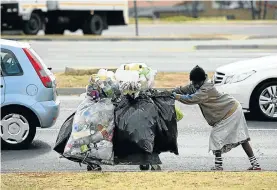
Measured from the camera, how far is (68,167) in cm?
913

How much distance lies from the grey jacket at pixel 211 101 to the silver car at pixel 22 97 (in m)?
2.17

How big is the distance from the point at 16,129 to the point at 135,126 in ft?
7.96

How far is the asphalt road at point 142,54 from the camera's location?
2091 centimetres

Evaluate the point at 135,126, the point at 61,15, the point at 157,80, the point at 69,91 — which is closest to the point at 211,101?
the point at 135,126

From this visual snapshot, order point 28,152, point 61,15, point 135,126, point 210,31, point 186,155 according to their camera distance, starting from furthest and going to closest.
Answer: point 210,31
point 61,15
point 28,152
point 186,155
point 135,126

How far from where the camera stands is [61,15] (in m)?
31.5

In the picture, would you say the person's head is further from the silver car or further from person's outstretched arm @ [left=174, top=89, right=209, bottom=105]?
the silver car

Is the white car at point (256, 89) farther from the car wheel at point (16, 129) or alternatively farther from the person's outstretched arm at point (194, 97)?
the person's outstretched arm at point (194, 97)

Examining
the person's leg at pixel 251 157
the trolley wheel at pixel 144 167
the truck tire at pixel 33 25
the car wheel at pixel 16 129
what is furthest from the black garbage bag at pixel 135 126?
the truck tire at pixel 33 25

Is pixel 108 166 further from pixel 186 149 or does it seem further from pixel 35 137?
pixel 35 137

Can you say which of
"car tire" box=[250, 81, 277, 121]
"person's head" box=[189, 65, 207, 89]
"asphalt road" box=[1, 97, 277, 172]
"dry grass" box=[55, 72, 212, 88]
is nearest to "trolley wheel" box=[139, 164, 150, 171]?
"asphalt road" box=[1, 97, 277, 172]

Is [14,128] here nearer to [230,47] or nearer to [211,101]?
[211,101]

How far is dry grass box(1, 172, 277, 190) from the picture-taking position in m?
7.13

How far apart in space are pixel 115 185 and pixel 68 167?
2.05 metres
